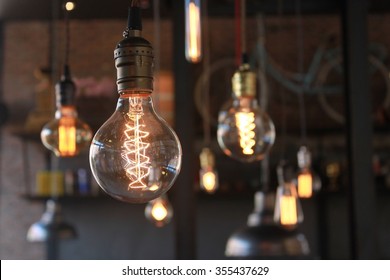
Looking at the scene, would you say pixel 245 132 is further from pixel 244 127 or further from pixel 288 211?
pixel 288 211

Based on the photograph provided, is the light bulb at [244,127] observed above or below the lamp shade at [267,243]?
above

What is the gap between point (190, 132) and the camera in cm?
496

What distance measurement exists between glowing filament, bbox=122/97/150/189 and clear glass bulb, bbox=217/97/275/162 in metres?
1.15

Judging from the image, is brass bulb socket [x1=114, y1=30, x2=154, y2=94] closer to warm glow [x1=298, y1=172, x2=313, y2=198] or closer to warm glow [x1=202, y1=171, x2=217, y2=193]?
warm glow [x1=298, y1=172, x2=313, y2=198]

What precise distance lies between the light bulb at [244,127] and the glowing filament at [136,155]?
1145 mm

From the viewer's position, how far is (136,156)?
1.27 metres

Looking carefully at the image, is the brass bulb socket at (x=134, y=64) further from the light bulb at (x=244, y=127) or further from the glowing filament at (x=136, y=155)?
the light bulb at (x=244, y=127)

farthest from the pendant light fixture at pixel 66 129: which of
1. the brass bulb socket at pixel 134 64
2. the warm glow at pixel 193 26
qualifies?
the brass bulb socket at pixel 134 64

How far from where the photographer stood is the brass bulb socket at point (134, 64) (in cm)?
128

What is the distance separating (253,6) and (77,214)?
3201 millimetres

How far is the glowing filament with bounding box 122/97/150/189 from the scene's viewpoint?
1264 millimetres

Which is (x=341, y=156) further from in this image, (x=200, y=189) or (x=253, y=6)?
(x=253, y=6)
